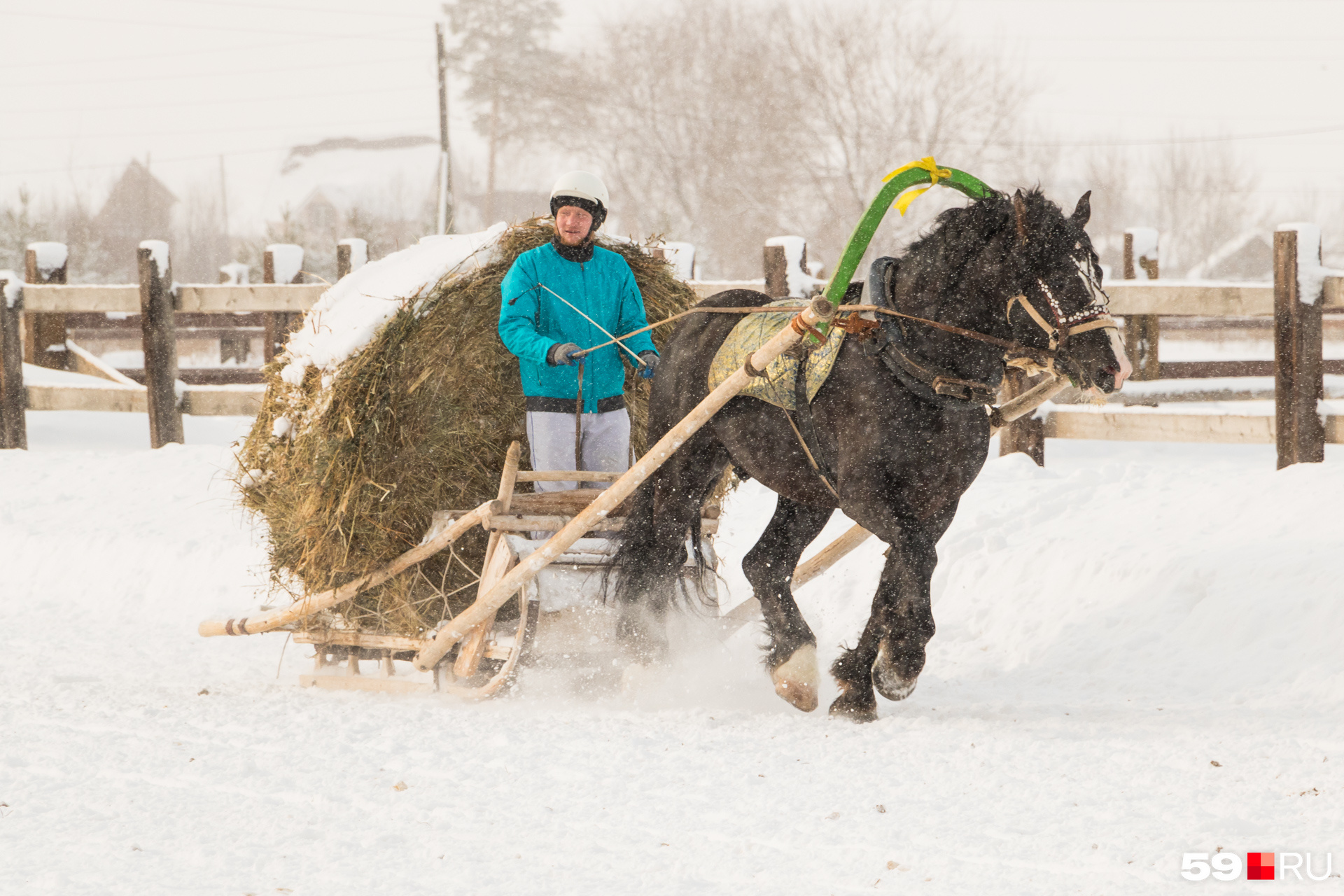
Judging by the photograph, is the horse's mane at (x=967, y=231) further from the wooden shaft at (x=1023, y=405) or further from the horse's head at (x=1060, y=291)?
the wooden shaft at (x=1023, y=405)

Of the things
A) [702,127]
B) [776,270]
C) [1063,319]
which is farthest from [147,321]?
[702,127]

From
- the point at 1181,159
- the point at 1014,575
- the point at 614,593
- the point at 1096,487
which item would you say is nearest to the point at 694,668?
the point at 614,593

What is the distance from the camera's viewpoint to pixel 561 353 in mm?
4566

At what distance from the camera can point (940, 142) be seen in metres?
31.3

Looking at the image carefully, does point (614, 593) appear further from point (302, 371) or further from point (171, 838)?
point (171, 838)

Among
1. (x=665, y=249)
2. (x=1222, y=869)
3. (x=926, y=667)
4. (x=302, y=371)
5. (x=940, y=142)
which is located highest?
(x=940, y=142)

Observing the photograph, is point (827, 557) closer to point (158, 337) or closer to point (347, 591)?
point (347, 591)

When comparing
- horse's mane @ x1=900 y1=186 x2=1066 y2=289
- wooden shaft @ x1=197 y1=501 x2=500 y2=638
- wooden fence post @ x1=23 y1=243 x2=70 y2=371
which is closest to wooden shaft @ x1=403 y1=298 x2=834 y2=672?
wooden shaft @ x1=197 y1=501 x2=500 y2=638

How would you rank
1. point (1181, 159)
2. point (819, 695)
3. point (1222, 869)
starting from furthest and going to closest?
1. point (1181, 159)
2. point (819, 695)
3. point (1222, 869)

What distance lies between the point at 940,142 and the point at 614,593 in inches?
1125

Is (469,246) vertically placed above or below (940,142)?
below

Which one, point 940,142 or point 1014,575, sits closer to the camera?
point 1014,575

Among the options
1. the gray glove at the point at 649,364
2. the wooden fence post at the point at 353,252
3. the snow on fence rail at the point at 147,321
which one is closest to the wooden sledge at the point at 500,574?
the gray glove at the point at 649,364

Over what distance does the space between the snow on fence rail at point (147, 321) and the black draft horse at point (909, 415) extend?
16.4ft
